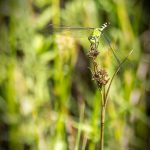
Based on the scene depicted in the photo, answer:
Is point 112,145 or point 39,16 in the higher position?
point 39,16

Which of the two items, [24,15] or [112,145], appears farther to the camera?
[24,15]

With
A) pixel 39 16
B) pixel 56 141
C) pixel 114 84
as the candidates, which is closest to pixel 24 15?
pixel 39 16

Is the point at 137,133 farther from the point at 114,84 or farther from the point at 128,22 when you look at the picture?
the point at 128,22

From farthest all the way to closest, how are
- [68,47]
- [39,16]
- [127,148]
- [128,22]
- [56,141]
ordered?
[39,16] < [128,22] < [127,148] < [68,47] < [56,141]

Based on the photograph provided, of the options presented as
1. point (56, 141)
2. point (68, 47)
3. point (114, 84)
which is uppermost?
point (68, 47)

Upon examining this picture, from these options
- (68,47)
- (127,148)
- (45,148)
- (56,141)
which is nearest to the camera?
(56,141)

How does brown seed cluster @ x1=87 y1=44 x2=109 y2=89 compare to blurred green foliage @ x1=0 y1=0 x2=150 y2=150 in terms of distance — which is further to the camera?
blurred green foliage @ x1=0 y1=0 x2=150 y2=150

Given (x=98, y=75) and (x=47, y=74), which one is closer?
(x=98, y=75)

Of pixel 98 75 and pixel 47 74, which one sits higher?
pixel 98 75

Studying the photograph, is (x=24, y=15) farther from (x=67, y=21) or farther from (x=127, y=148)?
(x=127, y=148)

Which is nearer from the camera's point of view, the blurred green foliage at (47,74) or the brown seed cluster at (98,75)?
the brown seed cluster at (98,75)
